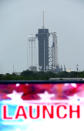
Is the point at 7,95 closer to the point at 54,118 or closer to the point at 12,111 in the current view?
the point at 12,111

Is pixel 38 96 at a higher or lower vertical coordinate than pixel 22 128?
higher

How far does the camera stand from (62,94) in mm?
6473

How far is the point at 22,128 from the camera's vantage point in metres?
6.56

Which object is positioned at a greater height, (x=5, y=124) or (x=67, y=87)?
(x=67, y=87)

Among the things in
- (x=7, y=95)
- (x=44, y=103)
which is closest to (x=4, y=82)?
(x=7, y=95)

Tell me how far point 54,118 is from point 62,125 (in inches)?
5.7

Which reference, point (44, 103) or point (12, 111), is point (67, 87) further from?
point (12, 111)

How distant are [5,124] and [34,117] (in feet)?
1.29

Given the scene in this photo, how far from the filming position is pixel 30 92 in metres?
6.51

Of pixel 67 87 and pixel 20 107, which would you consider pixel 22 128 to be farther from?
pixel 67 87

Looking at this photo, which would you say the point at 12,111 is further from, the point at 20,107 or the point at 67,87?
the point at 67,87

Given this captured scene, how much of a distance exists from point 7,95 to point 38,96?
0.41 metres

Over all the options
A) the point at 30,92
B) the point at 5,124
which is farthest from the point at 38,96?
the point at 5,124

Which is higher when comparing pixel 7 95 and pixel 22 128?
pixel 7 95
